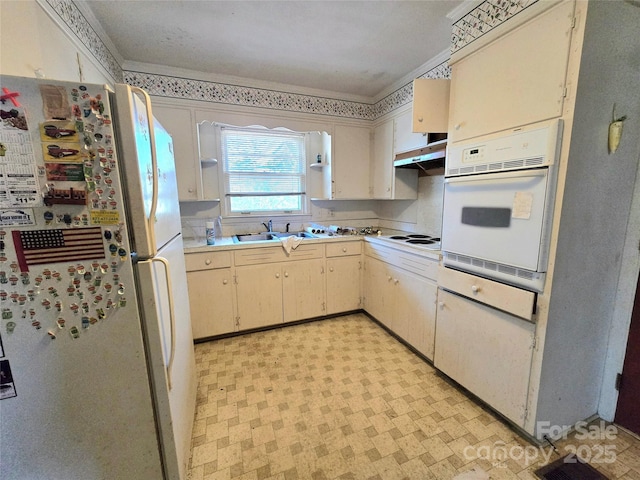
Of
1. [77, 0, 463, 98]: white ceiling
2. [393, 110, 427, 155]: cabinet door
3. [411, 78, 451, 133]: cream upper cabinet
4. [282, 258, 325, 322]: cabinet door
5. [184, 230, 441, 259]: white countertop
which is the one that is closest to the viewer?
[77, 0, 463, 98]: white ceiling

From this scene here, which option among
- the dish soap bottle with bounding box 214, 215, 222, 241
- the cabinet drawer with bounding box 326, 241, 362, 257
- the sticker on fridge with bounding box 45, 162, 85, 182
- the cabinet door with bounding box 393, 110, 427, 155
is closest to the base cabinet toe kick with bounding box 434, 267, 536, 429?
the cabinet drawer with bounding box 326, 241, 362, 257

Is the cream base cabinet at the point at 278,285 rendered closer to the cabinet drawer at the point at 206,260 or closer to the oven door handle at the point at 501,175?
the cabinet drawer at the point at 206,260

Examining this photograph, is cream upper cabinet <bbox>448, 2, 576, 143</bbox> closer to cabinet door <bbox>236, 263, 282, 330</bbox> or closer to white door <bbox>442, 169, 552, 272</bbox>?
white door <bbox>442, 169, 552, 272</bbox>

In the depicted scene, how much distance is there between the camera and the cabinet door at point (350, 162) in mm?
3199

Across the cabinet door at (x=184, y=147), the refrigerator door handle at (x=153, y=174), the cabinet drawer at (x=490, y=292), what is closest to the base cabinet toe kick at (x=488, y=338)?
the cabinet drawer at (x=490, y=292)

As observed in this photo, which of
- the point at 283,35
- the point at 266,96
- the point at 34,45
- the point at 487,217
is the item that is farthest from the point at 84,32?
the point at 487,217

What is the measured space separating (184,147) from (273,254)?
139 cm

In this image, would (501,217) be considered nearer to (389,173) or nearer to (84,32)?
(389,173)

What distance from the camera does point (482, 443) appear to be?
151 centimetres

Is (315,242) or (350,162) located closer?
(315,242)

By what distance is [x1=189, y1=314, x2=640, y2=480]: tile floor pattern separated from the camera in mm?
1377

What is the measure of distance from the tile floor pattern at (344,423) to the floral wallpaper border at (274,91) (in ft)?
7.74

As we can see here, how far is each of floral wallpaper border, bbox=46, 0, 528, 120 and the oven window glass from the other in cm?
103

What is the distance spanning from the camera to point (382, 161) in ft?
10.3
